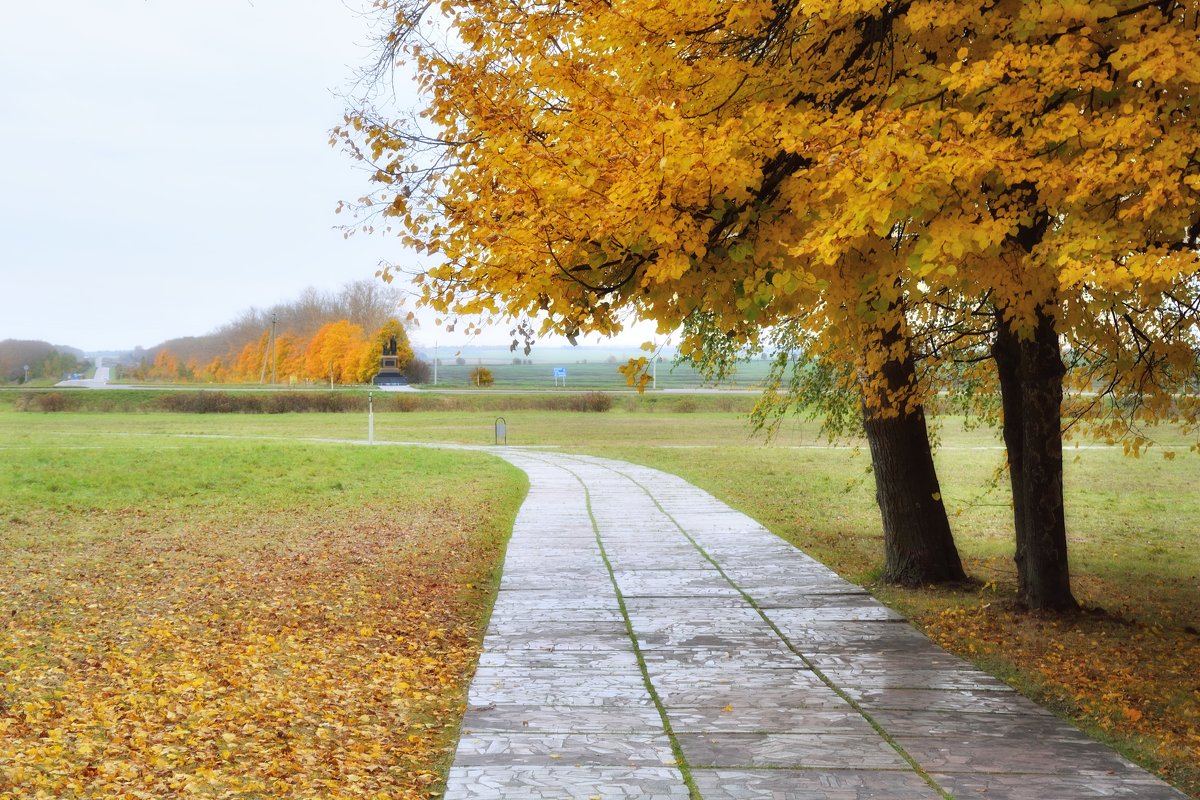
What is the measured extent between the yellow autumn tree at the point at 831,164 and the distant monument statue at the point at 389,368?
7171 centimetres

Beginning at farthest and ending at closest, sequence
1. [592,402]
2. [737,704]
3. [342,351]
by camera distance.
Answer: [342,351]
[592,402]
[737,704]

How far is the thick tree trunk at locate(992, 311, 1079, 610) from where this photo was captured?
296 inches

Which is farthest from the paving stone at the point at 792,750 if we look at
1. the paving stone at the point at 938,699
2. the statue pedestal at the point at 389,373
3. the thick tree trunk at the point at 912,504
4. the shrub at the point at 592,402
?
the statue pedestal at the point at 389,373

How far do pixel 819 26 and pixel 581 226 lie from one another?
1962 mm

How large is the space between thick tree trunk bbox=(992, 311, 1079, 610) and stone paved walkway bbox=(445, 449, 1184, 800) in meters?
1.20

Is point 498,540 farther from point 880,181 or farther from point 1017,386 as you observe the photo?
point 880,181

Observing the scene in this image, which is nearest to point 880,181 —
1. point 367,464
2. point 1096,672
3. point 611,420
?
point 1096,672

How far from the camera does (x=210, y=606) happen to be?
27.0 feet

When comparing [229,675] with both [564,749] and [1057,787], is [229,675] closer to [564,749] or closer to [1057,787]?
[564,749]

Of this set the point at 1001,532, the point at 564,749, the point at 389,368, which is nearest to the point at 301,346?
the point at 389,368

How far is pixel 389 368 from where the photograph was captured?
79938 mm

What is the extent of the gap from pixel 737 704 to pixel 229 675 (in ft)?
9.76

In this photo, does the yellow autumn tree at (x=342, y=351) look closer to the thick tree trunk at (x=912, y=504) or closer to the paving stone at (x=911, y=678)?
the thick tree trunk at (x=912, y=504)

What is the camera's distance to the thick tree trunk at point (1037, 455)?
753 cm
